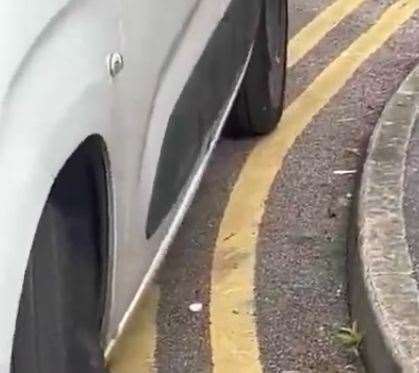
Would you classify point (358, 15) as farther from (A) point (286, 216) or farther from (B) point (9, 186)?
(B) point (9, 186)

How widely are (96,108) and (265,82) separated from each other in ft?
8.39

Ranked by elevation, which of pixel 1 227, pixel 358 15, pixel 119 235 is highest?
pixel 1 227

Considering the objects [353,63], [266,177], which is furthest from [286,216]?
[353,63]

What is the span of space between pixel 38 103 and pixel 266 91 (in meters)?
2.87

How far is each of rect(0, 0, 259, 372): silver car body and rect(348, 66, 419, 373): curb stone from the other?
630 mm

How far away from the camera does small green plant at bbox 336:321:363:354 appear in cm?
408

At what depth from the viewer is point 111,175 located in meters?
3.10

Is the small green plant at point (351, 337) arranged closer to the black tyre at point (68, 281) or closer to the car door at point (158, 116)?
the car door at point (158, 116)

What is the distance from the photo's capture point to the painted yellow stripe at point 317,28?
6.53 meters

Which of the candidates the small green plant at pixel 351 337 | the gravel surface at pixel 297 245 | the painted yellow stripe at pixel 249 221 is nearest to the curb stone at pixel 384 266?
the small green plant at pixel 351 337

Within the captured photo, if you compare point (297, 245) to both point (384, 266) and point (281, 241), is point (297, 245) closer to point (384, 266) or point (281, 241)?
point (281, 241)

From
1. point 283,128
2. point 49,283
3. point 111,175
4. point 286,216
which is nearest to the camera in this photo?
point 49,283

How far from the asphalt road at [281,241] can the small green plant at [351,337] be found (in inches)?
1.0

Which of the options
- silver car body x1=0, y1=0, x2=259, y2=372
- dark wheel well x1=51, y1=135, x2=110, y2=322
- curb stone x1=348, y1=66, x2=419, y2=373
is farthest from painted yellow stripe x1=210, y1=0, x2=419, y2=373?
dark wheel well x1=51, y1=135, x2=110, y2=322
